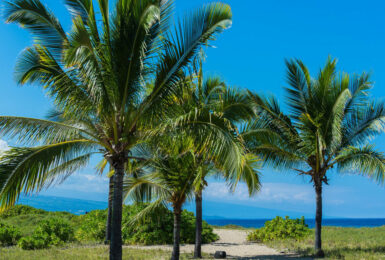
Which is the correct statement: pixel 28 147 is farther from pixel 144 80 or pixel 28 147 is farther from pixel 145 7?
pixel 145 7

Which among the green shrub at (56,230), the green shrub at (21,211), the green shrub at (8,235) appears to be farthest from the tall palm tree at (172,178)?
the green shrub at (21,211)

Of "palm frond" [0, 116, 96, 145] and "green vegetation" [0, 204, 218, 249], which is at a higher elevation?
"palm frond" [0, 116, 96, 145]

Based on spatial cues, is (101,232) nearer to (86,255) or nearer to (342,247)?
(86,255)

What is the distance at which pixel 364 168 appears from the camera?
12523 millimetres

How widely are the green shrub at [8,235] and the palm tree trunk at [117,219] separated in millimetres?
10466

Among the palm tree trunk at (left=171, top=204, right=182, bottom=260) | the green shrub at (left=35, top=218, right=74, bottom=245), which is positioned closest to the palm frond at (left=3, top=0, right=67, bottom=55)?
the palm tree trunk at (left=171, top=204, right=182, bottom=260)

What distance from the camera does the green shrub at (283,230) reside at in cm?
1738

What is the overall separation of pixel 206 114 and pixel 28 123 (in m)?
4.08

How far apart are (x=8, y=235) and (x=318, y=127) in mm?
14304

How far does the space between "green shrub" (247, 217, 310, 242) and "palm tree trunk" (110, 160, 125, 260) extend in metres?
11.0

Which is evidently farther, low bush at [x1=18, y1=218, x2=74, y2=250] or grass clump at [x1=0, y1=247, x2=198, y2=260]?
low bush at [x1=18, y1=218, x2=74, y2=250]

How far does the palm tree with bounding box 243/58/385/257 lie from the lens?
1255 centimetres

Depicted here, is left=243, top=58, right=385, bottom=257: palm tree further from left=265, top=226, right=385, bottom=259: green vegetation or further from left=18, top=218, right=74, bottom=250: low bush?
left=18, top=218, right=74, bottom=250: low bush

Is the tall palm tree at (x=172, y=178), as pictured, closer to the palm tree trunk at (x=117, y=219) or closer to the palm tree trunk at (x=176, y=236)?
the palm tree trunk at (x=176, y=236)
